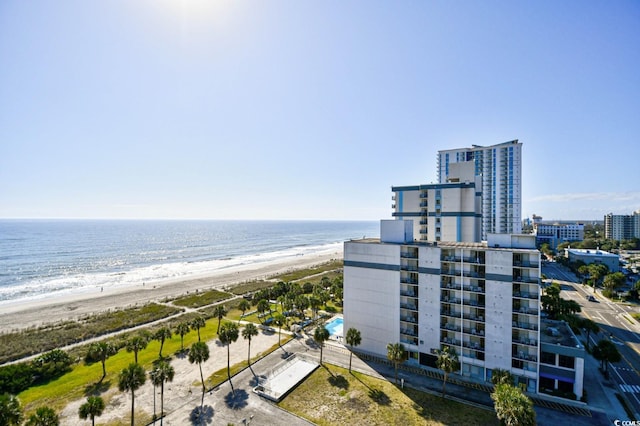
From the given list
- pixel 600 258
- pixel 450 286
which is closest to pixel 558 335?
pixel 450 286

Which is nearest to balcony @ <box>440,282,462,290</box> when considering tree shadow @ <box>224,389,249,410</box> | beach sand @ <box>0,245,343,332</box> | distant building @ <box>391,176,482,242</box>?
distant building @ <box>391,176,482,242</box>

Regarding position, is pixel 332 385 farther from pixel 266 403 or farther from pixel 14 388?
pixel 14 388

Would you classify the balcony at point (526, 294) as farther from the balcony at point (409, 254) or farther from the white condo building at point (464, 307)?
the balcony at point (409, 254)

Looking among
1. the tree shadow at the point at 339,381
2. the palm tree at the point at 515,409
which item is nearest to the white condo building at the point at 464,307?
the tree shadow at the point at 339,381

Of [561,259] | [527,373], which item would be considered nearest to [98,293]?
[527,373]

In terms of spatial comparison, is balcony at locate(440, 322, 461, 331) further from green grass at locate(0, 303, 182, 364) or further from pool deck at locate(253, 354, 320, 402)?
green grass at locate(0, 303, 182, 364)

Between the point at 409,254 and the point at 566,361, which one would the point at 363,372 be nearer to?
the point at 409,254
